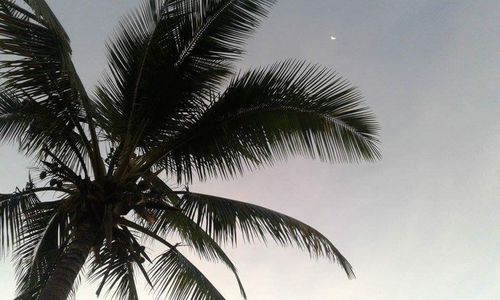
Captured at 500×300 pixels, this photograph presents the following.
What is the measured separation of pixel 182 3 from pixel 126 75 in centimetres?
119

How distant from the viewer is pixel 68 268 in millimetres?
4750

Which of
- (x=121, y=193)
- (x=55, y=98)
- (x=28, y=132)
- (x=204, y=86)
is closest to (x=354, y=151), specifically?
(x=204, y=86)

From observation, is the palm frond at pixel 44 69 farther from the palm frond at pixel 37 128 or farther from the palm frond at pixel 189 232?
the palm frond at pixel 189 232

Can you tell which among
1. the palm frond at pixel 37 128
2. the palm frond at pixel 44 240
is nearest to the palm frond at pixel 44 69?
the palm frond at pixel 37 128

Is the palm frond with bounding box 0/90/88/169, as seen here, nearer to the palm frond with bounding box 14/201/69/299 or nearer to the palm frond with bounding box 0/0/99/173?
the palm frond with bounding box 0/0/99/173

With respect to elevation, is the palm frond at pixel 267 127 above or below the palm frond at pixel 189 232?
above

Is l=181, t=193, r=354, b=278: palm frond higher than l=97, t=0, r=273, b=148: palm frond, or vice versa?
l=97, t=0, r=273, b=148: palm frond

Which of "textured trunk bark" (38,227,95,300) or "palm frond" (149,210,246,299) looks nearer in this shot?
"textured trunk bark" (38,227,95,300)

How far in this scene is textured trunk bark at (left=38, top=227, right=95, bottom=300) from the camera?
4.48 metres

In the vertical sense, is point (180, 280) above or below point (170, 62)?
below

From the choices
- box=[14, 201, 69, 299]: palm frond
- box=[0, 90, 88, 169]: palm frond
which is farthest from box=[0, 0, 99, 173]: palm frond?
box=[14, 201, 69, 299]: palm frond

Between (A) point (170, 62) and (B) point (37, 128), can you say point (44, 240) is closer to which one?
(B) point (37, 128)

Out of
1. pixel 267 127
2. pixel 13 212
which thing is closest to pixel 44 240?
pixel 13 212

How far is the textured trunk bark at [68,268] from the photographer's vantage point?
4.48m
